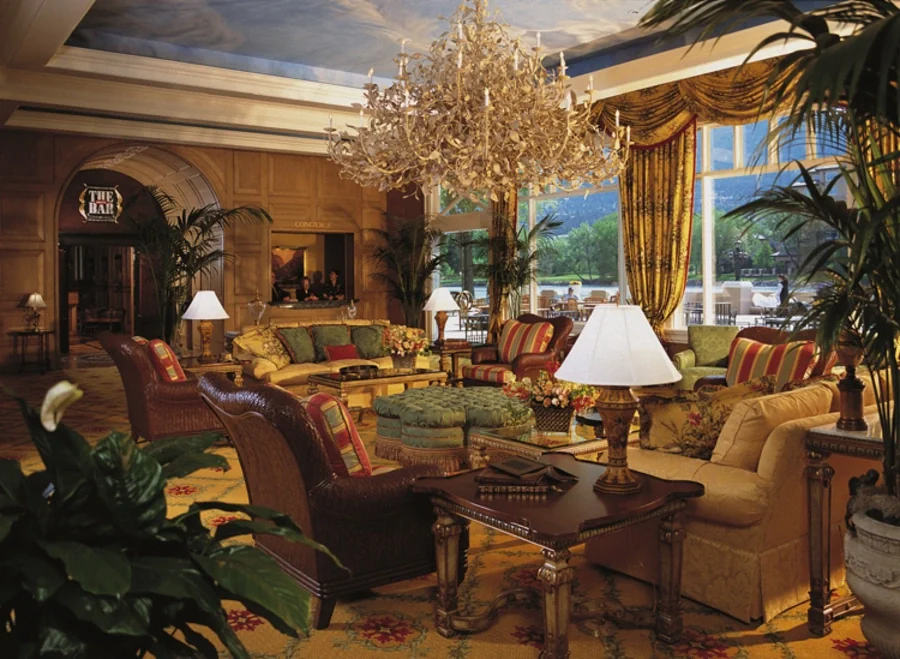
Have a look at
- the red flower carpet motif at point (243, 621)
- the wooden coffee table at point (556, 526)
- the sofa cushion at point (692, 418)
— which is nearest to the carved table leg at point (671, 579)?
the wooden coffee table at point (556, 526)

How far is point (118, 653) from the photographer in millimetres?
1418

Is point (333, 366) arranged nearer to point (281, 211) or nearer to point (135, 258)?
point (281, 211)

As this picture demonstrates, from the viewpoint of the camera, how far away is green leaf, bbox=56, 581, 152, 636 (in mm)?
1289

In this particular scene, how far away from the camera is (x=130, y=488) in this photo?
1470mm

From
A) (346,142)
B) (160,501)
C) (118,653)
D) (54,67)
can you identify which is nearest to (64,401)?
(160,501)

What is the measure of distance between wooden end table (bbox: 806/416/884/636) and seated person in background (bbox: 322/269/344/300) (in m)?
9.98

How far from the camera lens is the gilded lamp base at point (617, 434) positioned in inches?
124

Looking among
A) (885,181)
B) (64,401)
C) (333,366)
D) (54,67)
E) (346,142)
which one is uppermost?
(54,67)

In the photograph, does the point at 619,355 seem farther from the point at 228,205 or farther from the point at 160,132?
the point at 228,205

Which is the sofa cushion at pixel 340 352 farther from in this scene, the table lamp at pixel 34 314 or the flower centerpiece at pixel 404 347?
the table lamp at pixel 34 314

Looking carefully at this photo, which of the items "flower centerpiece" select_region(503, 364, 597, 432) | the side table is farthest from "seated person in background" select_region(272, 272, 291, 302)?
"flower centerpiece" select_region(503, 364, 597, 432)

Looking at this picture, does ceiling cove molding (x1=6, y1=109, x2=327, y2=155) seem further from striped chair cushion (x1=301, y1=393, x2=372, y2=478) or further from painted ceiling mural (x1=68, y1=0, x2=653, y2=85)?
striped chair cushion (x1=301, y1=393, x2=372, y2=478)

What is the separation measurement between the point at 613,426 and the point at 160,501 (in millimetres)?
2035

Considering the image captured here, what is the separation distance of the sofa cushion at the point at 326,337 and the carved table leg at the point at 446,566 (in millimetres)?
5687
